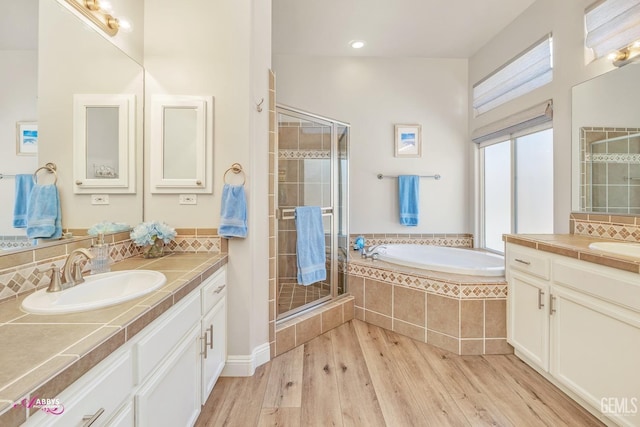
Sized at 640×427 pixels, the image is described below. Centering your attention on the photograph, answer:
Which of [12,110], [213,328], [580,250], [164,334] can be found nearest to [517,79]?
[580,250]

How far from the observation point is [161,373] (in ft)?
3.18

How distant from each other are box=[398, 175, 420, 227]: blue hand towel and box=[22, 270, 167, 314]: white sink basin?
2770mm

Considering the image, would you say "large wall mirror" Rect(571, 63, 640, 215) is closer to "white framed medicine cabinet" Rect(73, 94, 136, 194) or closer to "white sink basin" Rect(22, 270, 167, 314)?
"white sink basin" Rect(22, 270, 167, 314)

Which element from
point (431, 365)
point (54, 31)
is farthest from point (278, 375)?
point (54, 31)

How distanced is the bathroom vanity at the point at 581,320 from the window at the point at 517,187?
1.07 meters

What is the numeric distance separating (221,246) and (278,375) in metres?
0.91

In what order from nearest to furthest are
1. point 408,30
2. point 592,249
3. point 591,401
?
1. point 591,401
2. point 592,249
3. point 408,30

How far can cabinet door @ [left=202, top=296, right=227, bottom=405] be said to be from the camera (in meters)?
1.40

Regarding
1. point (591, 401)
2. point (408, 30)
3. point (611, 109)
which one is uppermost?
point (408, 30)

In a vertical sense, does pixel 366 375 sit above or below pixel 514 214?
below

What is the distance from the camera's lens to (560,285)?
1562 millimetres

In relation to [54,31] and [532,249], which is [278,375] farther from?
[54,31]

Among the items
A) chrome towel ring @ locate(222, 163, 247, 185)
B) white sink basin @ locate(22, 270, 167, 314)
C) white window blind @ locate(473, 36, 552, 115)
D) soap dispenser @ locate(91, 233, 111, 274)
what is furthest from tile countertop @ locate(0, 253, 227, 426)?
white window blind @ locate(473, 36, 552, 115)

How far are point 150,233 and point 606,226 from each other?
2915 millimetres
